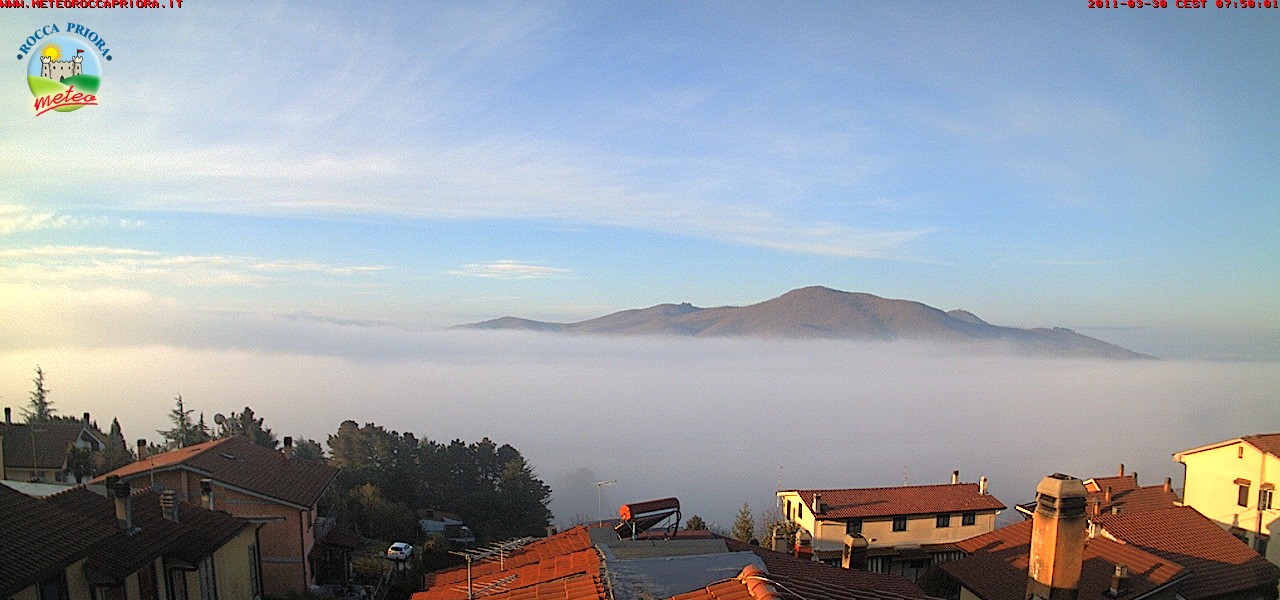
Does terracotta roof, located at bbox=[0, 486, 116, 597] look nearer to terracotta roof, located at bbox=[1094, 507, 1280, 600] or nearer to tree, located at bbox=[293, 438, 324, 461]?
terracotta roof, located at bbox=[1094, 507, 1280, 600]

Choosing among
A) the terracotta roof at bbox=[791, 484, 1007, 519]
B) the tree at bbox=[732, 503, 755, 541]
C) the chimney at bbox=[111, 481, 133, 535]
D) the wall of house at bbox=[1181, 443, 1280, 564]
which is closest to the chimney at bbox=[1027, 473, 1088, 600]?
the chimney at bbox=[111, 481, 133, 535]

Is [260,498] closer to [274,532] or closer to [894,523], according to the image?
[274,532]

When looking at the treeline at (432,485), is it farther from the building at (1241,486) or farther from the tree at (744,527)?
the building at (1241,486)

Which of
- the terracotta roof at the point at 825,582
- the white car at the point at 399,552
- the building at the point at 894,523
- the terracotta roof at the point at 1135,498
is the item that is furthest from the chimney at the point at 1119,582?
the white car at the point at 399,552

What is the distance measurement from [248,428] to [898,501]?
155 ft

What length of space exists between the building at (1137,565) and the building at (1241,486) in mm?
6159

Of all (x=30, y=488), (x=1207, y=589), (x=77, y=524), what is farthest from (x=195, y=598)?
(x=1207, y=589)

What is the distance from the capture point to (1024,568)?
15852 mm

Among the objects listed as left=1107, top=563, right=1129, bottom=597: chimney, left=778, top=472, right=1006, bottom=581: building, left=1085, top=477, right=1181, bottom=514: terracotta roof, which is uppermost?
left=1107, top=563, right=1129, bottom=597: chimney

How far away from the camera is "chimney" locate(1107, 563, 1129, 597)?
13.4 meters

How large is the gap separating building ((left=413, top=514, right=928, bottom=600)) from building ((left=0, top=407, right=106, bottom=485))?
103 feet

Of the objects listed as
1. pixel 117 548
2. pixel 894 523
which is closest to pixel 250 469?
pixel 117 548


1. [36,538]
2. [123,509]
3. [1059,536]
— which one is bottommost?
[123,509]

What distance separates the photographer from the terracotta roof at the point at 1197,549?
15156mm
